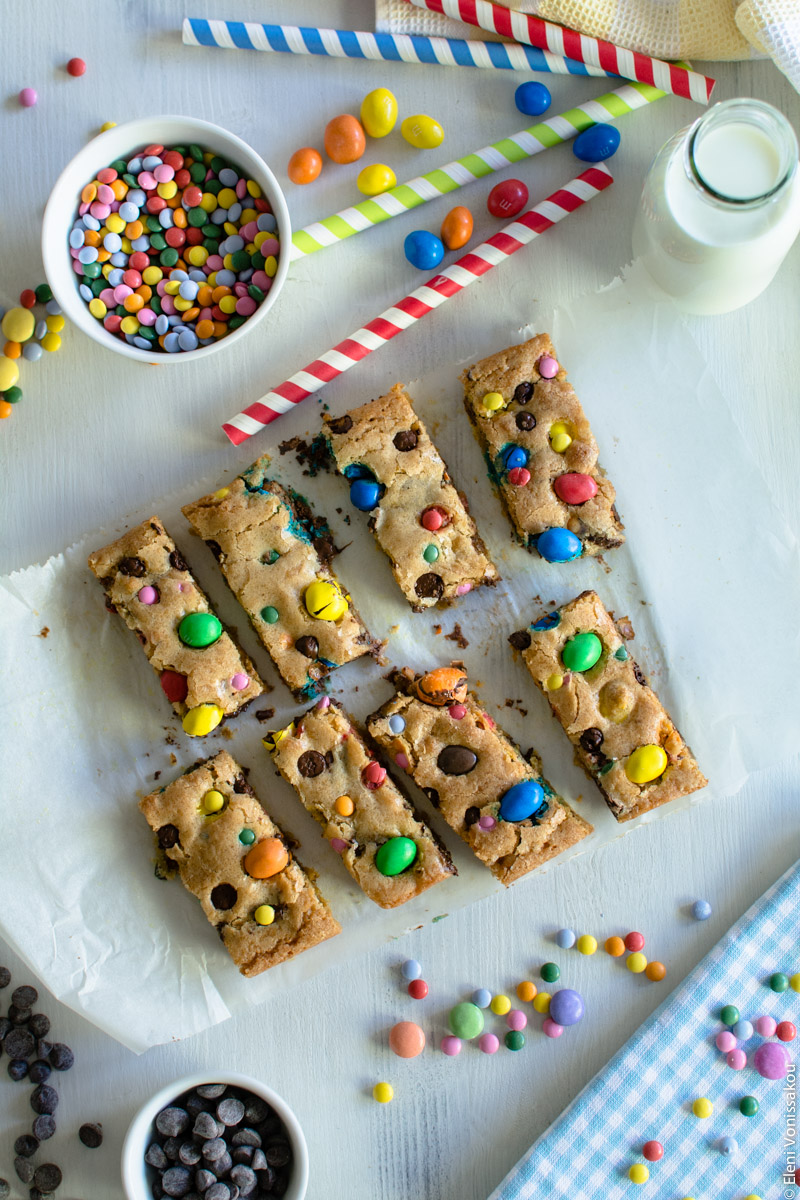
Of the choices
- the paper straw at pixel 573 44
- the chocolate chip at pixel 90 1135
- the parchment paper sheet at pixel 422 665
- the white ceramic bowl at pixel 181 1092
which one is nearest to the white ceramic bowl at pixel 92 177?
the parchment paper sheet at pixel 422 665

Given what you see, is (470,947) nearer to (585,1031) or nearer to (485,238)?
(585,1031)

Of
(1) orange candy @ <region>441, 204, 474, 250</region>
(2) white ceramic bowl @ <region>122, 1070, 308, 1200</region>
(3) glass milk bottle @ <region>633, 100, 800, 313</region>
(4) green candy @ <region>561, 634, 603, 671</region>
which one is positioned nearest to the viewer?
(3) glass milk bottle @ <region>633, 100, 800, 313</region>

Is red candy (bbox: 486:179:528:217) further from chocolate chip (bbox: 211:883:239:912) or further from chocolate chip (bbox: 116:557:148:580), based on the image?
chocolate chip (bbox: 211:883:239:912)

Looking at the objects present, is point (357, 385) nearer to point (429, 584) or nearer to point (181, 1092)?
point (429, 584)

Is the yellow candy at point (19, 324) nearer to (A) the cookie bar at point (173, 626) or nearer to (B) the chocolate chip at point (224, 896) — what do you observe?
(A) the cookie bar at point (173, 626)

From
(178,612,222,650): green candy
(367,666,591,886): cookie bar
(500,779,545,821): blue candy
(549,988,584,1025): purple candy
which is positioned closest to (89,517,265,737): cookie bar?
(178,612,222,650): green candy

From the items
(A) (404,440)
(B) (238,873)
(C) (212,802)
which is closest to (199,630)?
(C) (212,802)
